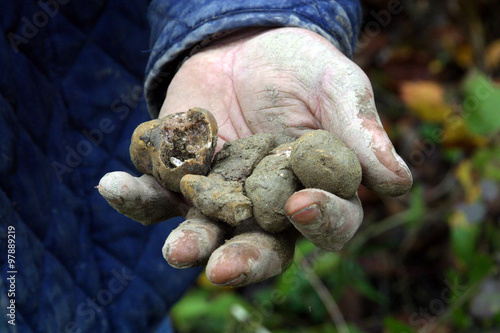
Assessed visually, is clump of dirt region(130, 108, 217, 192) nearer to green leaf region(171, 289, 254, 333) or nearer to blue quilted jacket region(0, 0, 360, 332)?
blue quilted jacket region(0, 0, 360, 332)

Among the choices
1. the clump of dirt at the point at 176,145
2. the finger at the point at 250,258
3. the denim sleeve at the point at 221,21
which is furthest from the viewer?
the denim sleeve at the point at 221,21

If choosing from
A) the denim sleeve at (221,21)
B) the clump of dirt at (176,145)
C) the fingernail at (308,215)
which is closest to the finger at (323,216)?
the fingernail at (308,215)

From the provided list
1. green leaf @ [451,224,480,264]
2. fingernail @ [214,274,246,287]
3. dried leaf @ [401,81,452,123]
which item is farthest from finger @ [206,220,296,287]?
dried leaf @ [401,81,452,123]

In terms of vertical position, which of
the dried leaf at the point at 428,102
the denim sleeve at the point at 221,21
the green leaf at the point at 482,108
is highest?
the denim sleeve at the point at 221,21

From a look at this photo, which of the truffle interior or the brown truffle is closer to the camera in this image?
the brown truffle

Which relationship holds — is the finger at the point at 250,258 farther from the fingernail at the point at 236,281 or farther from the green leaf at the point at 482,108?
the green leaf at the point at 482,108

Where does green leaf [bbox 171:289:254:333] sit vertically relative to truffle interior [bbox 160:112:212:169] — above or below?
below

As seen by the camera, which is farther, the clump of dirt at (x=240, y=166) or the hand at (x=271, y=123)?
the clump of dirt at (x=240, y=166)

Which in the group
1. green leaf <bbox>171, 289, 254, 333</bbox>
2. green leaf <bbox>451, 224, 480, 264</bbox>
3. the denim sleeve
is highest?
the denim sleeve
